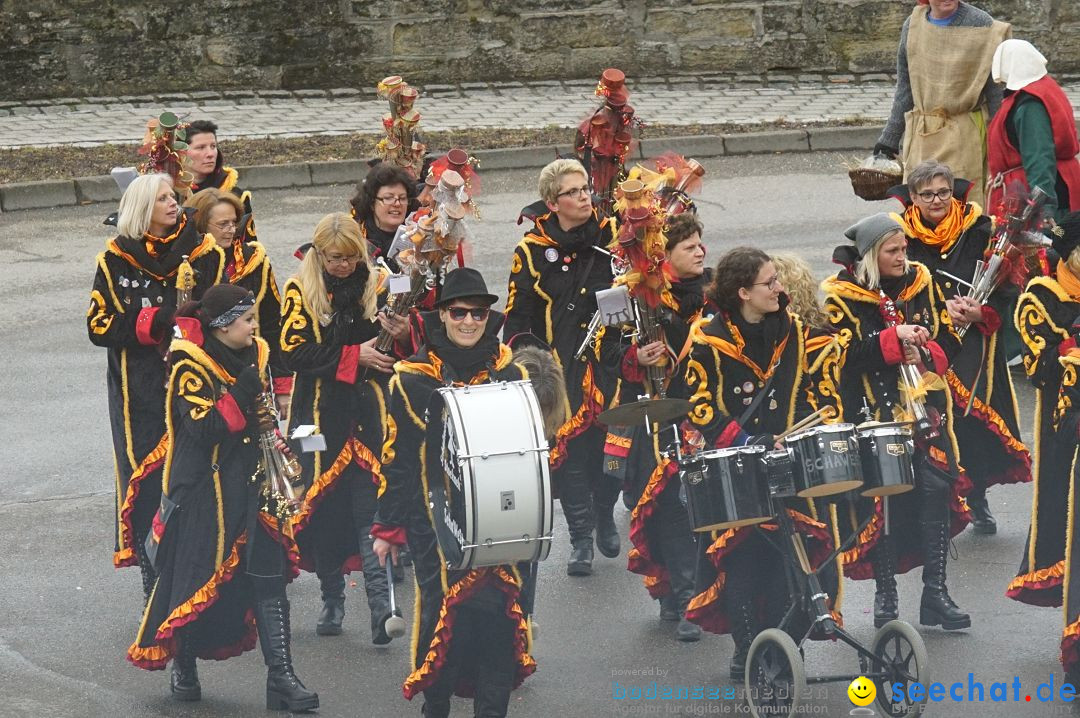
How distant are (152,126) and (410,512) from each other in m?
3.44

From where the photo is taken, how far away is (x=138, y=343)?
28.0 ft

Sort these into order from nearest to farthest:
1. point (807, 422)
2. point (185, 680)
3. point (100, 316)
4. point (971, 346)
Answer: point (807, 422)
point (185, 680)
point (100, 316)
point (971, 346)

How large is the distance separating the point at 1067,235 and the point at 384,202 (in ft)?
10.4

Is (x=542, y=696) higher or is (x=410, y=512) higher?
(x=410, y=512)

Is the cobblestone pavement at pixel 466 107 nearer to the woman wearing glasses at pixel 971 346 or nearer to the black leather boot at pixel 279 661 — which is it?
the woman wearing glasses at pixel 971 346

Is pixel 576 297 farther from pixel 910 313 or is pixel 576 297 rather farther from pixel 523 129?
pixel 523 129

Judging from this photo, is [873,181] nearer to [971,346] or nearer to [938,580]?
[971,346]

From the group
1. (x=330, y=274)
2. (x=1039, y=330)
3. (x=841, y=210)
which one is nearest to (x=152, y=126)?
(x=330, y=274)

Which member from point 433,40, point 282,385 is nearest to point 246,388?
point 282,385

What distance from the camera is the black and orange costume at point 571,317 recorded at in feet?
29.8

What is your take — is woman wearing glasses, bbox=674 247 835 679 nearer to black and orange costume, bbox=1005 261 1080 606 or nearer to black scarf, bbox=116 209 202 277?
black and orange costume, bbox=1005 261 1080 606

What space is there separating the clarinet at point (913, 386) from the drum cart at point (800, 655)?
0.93 meters

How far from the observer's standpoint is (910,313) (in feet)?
27.5

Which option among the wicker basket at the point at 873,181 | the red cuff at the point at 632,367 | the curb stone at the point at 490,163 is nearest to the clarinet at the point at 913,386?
the red cuff at the point at 632,367
